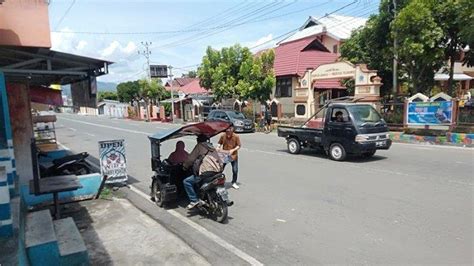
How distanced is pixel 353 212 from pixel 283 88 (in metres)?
25.8

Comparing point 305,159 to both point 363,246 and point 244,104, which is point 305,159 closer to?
point 363,246

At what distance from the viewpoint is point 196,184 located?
660 cm

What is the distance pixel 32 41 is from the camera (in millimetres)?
6785

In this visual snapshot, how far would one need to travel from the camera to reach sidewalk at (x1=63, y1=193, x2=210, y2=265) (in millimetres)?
4863

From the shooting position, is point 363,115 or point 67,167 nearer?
point 67,167

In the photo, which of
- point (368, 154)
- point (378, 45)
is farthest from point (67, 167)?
point (378, 45)

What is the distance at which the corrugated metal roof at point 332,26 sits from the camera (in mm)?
36438

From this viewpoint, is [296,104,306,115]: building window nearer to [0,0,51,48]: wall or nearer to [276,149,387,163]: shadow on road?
[276,149,387,163]: shadow on road

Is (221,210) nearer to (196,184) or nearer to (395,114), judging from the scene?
(196,184)

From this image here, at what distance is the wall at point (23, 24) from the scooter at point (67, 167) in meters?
3.21

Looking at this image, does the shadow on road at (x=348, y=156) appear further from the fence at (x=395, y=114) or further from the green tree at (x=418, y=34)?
the green tree at (x=418, y=34)

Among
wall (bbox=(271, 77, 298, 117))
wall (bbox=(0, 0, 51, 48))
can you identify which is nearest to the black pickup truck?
wall (bbox=(0, 0, 51, 48))

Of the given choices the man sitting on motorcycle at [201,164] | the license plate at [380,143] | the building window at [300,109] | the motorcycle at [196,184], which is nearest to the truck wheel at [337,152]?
the license plate at [380,143]

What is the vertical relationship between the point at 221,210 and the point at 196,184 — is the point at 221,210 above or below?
below
